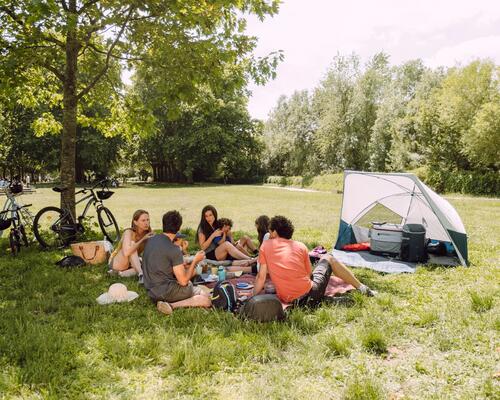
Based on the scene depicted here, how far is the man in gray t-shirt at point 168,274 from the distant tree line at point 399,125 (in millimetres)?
27530

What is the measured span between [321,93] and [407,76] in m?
17.3

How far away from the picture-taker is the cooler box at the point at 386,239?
8211 millimetres

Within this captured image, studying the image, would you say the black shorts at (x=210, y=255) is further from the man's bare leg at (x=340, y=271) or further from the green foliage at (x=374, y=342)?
the green foliage at (x=374, y=342)

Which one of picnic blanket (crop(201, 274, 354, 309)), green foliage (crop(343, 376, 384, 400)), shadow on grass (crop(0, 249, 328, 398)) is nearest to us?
green foliage (crop(343, 376, 384, 400))

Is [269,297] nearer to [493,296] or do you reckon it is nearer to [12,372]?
[12,372]

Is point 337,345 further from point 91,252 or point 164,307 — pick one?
point 91,252

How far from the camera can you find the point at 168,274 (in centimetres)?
511

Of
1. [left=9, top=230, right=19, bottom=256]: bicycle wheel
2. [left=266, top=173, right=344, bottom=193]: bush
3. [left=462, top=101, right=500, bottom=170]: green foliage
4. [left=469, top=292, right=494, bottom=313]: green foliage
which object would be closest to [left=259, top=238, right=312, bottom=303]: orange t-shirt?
[left=469, top=292, right=494, bottom=313]: green foliage

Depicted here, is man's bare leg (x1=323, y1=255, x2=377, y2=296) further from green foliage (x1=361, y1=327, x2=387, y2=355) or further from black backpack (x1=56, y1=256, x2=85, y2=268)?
black backpack (x1=56, y1=256, x2=85, y2=268)

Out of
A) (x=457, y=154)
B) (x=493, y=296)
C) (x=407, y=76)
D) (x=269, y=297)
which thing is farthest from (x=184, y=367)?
(x=407, y=76)

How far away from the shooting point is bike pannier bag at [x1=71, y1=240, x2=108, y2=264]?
24.5 ft

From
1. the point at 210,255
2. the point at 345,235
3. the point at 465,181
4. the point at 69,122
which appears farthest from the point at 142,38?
the point at 465,181

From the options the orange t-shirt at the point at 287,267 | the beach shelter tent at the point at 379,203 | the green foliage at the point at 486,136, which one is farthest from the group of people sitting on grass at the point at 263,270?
the green foliage at the point at 486,136

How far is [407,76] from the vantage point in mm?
54906
